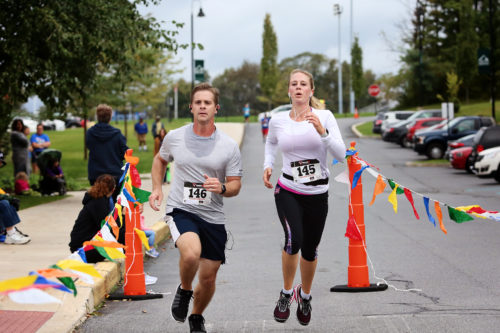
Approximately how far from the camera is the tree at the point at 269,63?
8094 centimetres

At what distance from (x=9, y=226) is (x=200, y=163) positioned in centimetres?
545

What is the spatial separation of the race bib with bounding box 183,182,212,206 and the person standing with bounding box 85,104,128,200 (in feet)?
16.5

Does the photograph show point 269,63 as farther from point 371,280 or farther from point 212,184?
point 212,184

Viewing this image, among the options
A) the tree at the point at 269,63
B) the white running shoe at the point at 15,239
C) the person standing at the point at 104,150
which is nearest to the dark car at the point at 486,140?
the person standing at the point at 104,150

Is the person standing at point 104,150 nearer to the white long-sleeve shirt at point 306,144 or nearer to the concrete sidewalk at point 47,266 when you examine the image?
the concrete sidewalk at point 47,266

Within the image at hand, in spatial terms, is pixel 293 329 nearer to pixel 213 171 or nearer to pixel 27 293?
pixel 213 171

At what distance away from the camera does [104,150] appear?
10.4 metres

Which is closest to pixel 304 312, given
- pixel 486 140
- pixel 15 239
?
pixel 15 239

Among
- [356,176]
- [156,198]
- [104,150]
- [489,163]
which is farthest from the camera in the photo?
[489,163]

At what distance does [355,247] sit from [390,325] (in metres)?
1.56

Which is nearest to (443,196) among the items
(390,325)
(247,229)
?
(247,229)

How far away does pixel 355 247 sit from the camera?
23.9ft

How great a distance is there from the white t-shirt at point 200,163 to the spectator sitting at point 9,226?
4952 millimetres

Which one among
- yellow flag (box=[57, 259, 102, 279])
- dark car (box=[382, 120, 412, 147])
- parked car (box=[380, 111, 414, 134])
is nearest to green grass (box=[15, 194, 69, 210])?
yellow flag (box=[57, 259, 102, 279])
